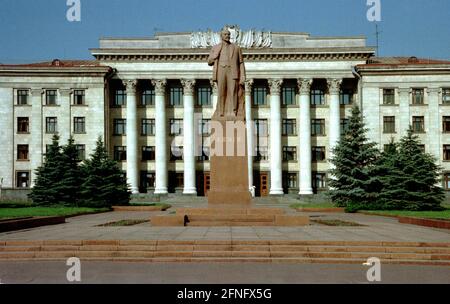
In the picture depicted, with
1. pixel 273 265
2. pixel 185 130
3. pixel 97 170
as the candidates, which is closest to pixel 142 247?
pixel 273 265

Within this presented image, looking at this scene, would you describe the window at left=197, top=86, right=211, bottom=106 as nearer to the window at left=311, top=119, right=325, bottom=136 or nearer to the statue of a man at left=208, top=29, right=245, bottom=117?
the window at left=311, top=119, right=325, bottom=136

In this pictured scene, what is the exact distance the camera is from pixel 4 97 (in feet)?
176

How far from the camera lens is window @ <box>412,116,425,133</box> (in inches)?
2106

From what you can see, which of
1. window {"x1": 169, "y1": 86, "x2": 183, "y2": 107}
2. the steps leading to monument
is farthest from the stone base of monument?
window {"x1": 169, "y1": 86, "x2": 183, "y2": 107}

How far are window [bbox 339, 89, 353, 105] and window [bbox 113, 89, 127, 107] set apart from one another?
69.1ft

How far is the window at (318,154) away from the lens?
5588cm

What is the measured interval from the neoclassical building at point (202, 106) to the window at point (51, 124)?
0.31 ft

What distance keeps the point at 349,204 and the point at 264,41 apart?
2403cm

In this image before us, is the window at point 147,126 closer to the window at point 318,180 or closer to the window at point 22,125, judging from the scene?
the window at point 22,125

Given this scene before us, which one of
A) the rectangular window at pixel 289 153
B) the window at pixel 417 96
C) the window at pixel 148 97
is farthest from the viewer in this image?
the window at pixel 148 97

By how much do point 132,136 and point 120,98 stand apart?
457 centimetres

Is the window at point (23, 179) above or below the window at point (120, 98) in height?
below

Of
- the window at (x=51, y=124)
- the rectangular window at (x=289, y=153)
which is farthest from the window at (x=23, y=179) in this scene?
the rectangular window at (x=289, y=153)

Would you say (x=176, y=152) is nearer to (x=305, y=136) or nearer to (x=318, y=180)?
(x=305, y=136)
